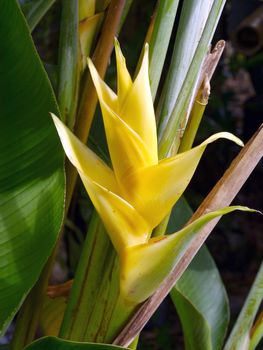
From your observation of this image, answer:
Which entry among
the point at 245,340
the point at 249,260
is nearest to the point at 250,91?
the point at 249,260

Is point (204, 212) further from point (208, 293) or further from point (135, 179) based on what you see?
point (208, 293)

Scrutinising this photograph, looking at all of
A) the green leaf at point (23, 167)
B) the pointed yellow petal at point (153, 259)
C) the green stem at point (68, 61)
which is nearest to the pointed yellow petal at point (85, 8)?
the green stem at point (68, 61)

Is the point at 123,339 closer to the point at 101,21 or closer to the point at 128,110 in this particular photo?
the point at 128,110

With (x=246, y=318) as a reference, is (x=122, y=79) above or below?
above

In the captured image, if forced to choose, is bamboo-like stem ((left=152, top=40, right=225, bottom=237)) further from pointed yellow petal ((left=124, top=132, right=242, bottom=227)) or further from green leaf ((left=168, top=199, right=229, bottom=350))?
green leaf ((left=168, top=199, right=229, bottom=350))

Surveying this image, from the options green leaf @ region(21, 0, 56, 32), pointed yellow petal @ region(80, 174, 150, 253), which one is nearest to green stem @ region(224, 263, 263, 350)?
pointed yellow petal @ region(80, 174, 150, 253)

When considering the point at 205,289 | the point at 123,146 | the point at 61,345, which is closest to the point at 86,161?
the point at 123,146

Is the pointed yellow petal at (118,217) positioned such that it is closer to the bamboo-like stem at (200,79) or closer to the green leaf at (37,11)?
the bamboo-like stem at (200,79)
